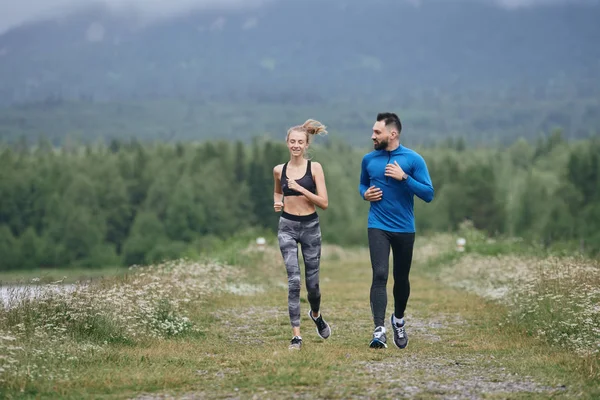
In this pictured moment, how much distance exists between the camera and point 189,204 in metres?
106

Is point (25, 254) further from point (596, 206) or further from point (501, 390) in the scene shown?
point (501, 390)

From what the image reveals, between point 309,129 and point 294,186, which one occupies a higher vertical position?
point 309,129

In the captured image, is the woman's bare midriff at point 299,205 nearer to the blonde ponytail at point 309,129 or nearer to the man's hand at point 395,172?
the blonde ponytail at point 309,129

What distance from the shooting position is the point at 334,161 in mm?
157375

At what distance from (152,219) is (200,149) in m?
27.6

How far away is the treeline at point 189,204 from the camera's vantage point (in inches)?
3903

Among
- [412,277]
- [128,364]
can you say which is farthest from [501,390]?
[412,277]

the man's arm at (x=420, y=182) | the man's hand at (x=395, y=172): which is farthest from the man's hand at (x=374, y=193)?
the man's arm at (x=420, y=182)

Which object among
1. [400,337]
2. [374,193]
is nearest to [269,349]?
[400,337]

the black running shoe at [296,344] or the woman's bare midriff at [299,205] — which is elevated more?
the woman's bare midriff at [299,205]

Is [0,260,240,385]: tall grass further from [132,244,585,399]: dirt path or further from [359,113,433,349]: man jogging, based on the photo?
[359,113,433,349]: man jogging

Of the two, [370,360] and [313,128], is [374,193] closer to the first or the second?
[313,128]

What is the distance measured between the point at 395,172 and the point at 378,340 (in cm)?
205

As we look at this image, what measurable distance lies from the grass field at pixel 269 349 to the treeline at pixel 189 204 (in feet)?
253
